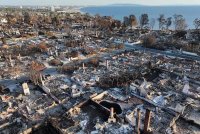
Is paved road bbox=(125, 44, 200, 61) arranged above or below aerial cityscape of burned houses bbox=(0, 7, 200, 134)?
above

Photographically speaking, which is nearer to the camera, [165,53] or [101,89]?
[101,89]

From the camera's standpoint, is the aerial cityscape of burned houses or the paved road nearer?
the aerial cityscape of burned houses

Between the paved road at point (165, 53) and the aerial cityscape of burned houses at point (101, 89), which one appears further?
the paved road at point (165, 53)

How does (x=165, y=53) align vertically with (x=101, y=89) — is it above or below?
above

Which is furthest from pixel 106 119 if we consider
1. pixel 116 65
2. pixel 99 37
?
pixel 99 37

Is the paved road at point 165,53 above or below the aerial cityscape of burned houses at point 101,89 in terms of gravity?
above

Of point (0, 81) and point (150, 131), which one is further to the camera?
point (0, 81)

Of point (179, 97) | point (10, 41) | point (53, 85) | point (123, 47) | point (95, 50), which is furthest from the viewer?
point (10, 41)

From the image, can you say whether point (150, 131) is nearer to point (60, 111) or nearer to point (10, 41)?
point (60, 111)
